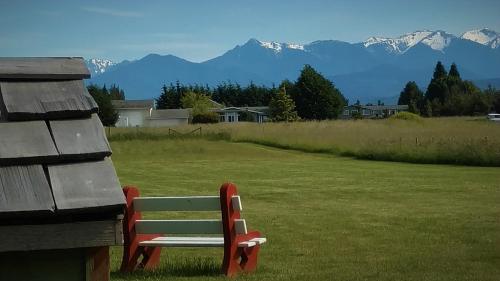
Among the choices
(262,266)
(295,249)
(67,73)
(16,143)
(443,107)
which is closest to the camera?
(16,143)

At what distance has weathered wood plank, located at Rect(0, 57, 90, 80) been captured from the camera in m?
2.83

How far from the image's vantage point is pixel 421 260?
813 cm

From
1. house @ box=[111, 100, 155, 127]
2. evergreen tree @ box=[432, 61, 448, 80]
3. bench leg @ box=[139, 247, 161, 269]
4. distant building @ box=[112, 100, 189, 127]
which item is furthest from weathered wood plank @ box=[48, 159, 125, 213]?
house @ box=[111, 100, 155, 127]

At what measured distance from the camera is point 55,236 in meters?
2.71

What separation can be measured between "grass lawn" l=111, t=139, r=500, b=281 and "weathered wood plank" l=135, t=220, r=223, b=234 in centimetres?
43

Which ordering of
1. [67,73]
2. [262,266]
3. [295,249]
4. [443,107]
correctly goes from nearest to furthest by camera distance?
[67,73]
[262,266]
[295,249]
[443,107]

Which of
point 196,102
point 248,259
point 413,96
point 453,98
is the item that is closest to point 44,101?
point 248,259

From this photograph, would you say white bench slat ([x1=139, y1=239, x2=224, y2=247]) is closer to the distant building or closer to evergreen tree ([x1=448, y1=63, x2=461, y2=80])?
the distant building

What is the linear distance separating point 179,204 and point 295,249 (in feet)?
8.17

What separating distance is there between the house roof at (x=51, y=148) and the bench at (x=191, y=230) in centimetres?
417

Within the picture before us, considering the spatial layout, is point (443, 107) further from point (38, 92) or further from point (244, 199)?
point (38, 92)

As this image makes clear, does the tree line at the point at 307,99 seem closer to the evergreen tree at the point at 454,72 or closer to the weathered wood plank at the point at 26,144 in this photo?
the evergreen tree at the point at 454,72

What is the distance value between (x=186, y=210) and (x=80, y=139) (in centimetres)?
448

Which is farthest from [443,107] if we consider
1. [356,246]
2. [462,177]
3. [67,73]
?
[67,73]
